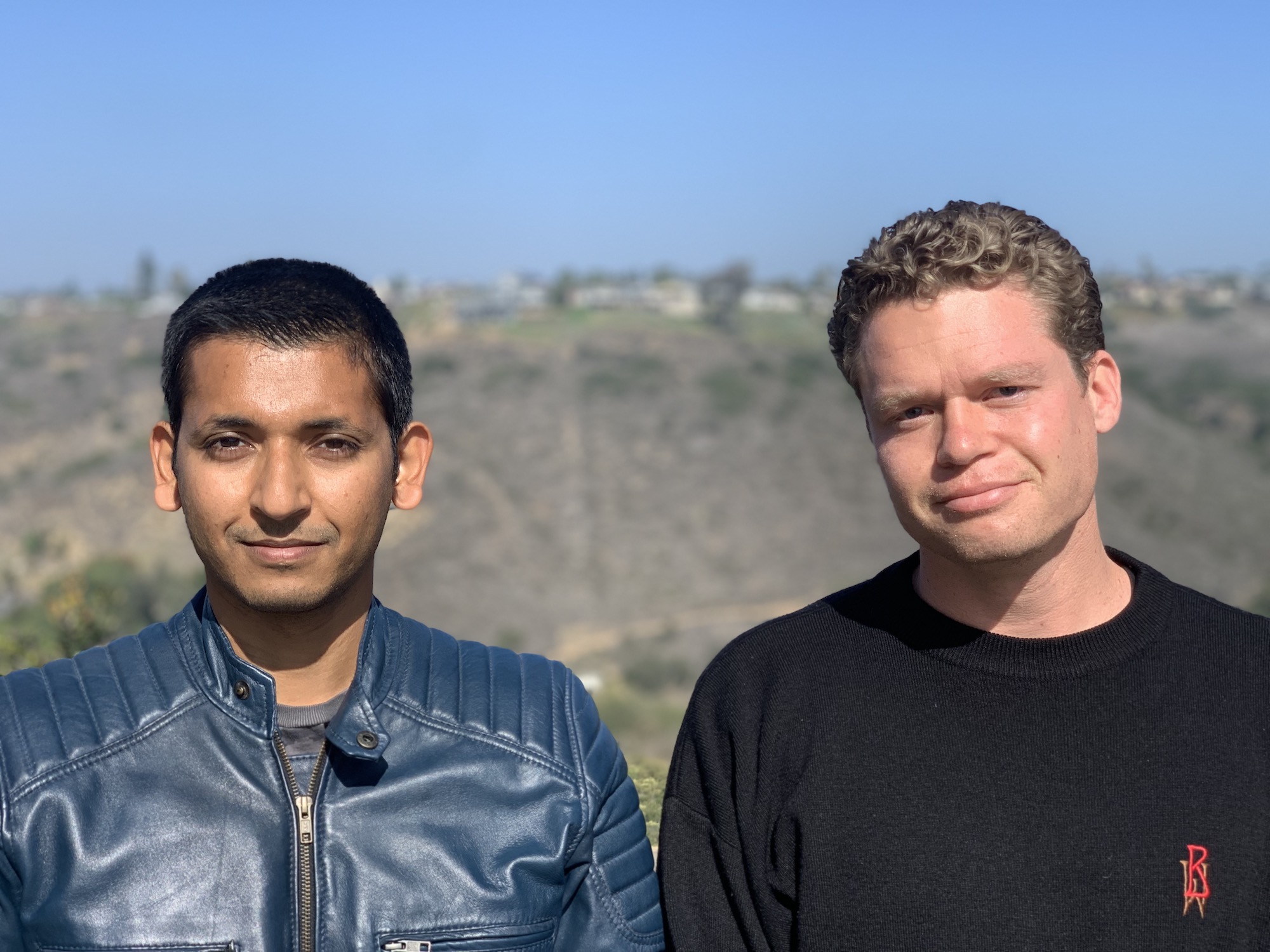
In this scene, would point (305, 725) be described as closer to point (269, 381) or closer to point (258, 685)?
point (258, 685)

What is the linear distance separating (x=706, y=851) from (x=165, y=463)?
1239mm

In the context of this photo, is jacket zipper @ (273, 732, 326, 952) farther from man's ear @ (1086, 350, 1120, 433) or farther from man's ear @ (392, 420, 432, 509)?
man's ear @ (1086, 350, 1120, 433)

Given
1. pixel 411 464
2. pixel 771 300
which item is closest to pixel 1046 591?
pixel 411 464

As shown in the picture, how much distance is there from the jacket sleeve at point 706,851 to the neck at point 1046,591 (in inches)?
19.8

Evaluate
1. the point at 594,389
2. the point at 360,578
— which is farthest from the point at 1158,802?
the point at 594,389

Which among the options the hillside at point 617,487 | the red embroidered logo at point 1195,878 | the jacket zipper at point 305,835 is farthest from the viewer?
the hillside at point 617,487

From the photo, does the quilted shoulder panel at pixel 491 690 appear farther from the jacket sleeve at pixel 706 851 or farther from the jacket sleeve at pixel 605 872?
the jacket sleeve at pixel 706 851

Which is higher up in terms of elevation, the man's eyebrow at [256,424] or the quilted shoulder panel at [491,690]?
the man's eyebrow at [256,424]

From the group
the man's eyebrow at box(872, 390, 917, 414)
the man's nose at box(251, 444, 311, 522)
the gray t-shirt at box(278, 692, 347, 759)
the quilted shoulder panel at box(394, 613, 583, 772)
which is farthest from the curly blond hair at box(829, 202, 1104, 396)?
the gray t-shirt at box(278, 692, 347, 759)

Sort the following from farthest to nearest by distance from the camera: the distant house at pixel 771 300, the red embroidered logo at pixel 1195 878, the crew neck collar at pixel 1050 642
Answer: the distant house at pixel 771 300
the crew neck collar at pixel 1050 642
the red embroidered logo at pixel 1195 878

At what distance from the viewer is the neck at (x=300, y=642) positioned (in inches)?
94.5

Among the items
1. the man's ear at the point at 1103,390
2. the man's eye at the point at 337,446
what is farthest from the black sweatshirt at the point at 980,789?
the man's eye at the point at 337,446

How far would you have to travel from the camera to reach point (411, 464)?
2570 mm

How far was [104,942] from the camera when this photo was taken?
216cm
